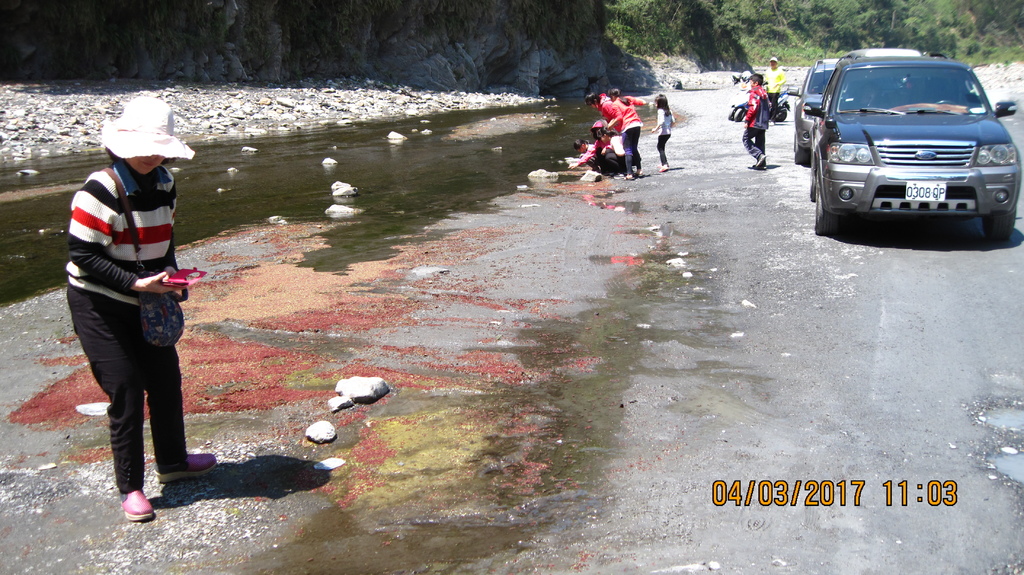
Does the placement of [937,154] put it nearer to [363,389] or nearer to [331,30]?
[363,389]

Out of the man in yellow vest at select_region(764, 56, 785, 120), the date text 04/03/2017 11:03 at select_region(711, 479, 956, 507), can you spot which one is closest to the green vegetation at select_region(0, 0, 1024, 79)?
the man in yellow vest at select_region(764, 56, 785, 120)

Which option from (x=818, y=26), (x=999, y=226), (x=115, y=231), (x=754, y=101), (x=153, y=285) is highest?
(x=818, y=26)

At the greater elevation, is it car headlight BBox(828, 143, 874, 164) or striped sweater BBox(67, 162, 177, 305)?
striped sweater BBox(67, 162, 177, 305)

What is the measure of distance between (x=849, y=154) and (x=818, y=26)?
100430 mm

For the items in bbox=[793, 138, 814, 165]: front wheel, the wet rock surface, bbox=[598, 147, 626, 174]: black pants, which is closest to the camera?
the wet rock surface

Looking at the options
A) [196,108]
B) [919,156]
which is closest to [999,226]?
[919,156]

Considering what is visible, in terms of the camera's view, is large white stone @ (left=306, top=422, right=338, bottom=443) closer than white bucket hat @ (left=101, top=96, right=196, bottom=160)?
No

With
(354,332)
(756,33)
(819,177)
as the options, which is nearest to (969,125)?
(819,177)

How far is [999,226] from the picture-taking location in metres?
8.59

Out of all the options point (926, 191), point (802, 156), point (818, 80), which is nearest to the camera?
point (926, 191)

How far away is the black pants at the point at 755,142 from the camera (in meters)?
14.4

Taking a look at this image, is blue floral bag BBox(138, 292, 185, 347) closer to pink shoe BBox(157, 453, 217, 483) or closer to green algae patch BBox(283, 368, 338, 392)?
pink shoe BBox(157, 453, 217, 483)

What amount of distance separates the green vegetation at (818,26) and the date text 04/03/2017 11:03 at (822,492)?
62686 millimetres

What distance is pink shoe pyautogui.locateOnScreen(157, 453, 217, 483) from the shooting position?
422 cm
